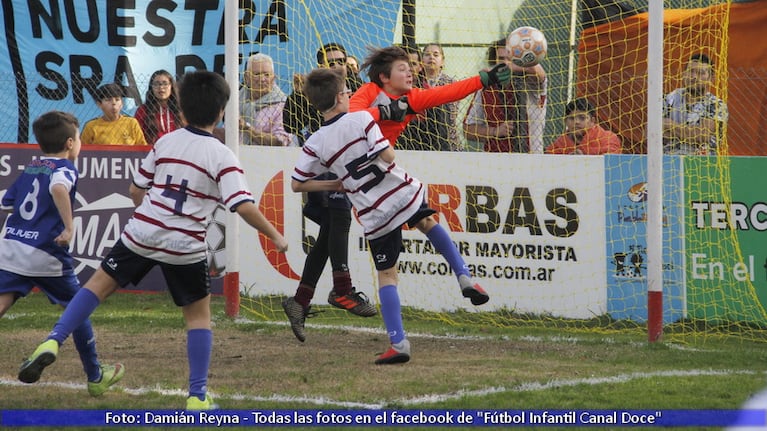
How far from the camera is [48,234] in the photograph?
6836mm

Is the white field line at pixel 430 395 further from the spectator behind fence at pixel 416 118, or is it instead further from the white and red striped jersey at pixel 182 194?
the spectator behind fence at pixel 416 118

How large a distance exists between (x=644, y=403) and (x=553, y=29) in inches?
236

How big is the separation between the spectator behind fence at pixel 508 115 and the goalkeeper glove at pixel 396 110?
2.10 meters

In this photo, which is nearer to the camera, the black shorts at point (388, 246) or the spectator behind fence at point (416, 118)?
the black shorts at point (388, 246)

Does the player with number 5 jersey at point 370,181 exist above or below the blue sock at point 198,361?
above

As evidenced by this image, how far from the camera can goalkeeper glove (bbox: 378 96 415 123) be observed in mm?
8062

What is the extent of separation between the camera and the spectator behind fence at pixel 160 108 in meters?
12.2

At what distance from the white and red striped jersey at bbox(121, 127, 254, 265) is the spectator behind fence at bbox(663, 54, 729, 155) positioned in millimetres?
4733

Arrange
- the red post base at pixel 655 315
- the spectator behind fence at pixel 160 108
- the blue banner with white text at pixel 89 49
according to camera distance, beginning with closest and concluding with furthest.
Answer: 1. the red post base at pixel 655 315
2. the spectator behind fence at pixel 160 108
3. the blue banner with white text at pixel 89 49

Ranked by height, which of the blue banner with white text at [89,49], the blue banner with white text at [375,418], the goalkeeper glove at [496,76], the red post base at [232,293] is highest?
the blue banner with white text at [89,49]

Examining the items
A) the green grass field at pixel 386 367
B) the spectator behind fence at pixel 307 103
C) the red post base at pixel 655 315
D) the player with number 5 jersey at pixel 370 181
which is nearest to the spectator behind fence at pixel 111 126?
the spectator behind fence at pixel 307 103

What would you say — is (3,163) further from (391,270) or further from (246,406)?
(246,406)

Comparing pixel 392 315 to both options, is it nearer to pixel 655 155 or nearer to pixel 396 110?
pixel 396 110

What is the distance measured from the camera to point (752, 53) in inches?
453
